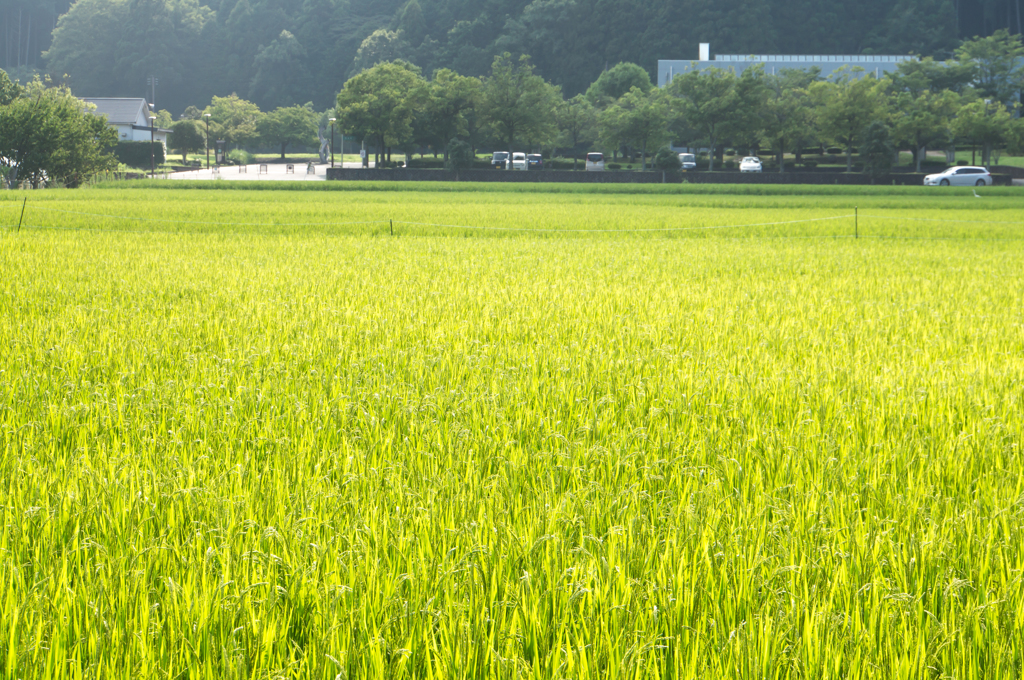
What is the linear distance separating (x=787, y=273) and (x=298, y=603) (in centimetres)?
1269

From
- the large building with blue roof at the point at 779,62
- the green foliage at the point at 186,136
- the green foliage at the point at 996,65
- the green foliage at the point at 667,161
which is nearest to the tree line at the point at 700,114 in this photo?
the green foliage at the point at 996,65

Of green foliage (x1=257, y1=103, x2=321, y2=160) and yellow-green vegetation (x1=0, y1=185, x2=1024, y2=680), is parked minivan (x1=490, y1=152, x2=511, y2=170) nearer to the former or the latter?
green foliage (x1=257, y1=103, x2=321, y2=160)

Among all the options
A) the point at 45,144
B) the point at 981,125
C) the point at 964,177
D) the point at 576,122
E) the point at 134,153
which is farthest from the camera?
the point at 576,122

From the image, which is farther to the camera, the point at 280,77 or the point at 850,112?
the point at 280,77

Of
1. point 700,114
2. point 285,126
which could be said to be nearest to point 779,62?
point 700,114

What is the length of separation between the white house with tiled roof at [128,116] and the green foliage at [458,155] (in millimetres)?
46131

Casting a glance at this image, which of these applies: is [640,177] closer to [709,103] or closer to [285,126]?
[709,103]

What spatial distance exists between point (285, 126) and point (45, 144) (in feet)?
194

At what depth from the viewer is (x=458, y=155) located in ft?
197

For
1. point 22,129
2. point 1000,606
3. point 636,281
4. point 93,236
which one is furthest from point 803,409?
point 22,129

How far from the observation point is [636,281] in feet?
40.2

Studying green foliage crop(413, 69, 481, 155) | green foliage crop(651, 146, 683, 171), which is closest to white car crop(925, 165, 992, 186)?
green foliage crop(651, 146, 683, 171)

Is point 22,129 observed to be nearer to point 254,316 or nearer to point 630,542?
point 254,316

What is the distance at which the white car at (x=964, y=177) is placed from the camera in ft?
174
